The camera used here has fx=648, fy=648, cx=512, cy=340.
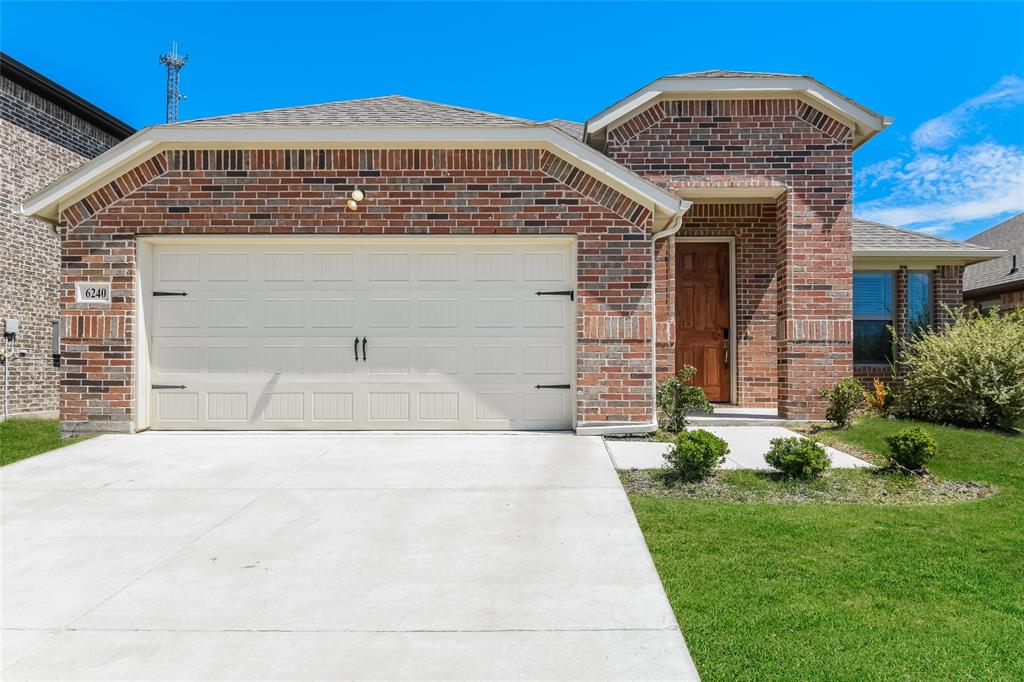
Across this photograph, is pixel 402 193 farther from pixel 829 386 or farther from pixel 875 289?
pixel 875 289

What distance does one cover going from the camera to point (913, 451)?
19.6 feet

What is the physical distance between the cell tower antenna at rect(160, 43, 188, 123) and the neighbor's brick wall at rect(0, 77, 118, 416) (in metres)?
16.1

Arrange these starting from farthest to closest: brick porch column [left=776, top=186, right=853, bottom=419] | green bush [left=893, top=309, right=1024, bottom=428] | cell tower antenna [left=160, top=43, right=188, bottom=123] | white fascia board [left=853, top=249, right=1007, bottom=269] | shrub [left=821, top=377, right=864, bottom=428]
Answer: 1. cell tower antenna [left=160, top=43, right=188, bottom=123]
2. white fascia board [left=853, top=249, right=1007, bottom=269]
3. brick porch column [left=776, top=186, right=853, bottom=419]
4. shrub [left=821, top=377, right=864, bottom=428]
5. green bush [left=893, top=309, right=1024, bottom=428]

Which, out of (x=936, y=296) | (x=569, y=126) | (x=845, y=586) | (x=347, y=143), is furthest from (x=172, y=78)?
(x=845, y=586)

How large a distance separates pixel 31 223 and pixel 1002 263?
74.0 feet

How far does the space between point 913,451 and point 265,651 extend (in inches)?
225

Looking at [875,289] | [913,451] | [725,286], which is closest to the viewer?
[913,451]

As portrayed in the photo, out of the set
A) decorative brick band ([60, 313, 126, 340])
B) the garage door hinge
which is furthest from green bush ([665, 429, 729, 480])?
decorative brick band ([60, 313, 126, 340])

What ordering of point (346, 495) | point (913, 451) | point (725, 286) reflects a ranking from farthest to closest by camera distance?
point (725, 286), point (913, 451), point (346, 495)

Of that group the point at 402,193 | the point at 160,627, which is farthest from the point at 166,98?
the point at 160,627

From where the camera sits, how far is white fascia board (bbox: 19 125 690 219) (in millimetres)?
7793

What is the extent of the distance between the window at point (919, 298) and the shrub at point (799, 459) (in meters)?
7.71

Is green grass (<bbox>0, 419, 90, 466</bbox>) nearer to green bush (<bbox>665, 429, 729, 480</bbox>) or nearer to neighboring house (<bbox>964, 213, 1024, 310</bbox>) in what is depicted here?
green bush (<bbox>665, 429, 729, 480</bbox>)

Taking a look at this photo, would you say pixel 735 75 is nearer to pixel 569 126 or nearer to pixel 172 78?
pixel 569 126
